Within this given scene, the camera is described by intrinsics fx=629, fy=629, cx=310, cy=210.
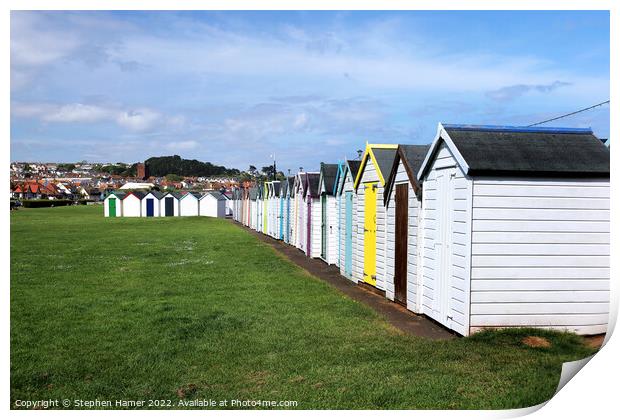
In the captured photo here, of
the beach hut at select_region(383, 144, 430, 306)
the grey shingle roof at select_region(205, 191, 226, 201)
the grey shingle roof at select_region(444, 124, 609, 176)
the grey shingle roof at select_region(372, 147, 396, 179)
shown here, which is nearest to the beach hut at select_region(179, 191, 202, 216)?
the grey shingle roof at select_region(205, 191, 226, 201)

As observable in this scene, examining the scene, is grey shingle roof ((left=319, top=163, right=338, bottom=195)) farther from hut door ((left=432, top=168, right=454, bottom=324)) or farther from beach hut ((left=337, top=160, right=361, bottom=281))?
hut door ((left=432, top=168, right=454, bottom=324))

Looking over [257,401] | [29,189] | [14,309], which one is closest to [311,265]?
[29,189]

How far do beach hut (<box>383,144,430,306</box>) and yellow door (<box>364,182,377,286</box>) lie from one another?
1230 mm

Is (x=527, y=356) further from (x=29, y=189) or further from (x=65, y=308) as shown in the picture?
(x=29, y=189)

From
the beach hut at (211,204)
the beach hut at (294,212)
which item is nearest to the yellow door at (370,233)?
the beach hut at (294,212)

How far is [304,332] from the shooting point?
9727 millimetres

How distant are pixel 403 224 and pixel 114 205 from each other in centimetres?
6368

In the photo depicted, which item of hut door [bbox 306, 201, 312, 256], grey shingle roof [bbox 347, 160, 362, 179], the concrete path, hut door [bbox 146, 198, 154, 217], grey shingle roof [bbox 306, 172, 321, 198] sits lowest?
hut door [bbox 146, 198, 154, 217]

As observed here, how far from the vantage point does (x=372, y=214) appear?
15.2 metres


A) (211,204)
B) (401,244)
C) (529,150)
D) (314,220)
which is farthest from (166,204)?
(529,150)

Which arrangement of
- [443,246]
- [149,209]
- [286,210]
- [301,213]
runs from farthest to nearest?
1. [149,209]
2. [286,210]
3. [301,213]
4. [443,246]

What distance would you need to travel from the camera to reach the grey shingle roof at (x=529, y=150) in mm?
8930

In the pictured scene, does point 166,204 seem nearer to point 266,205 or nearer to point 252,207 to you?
point 252,207

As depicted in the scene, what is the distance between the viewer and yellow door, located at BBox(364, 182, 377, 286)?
14992mm
